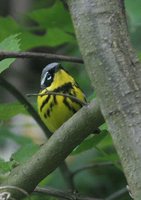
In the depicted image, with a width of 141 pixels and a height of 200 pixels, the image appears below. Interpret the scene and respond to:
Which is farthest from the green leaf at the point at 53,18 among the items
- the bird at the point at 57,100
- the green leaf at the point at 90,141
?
the green leaf at the point at 90,141

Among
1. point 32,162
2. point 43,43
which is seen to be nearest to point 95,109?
point 32,162

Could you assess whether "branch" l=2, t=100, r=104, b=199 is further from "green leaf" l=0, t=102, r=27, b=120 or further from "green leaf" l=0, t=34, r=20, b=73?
"green leaf" l=0, t=102, r=27, b=120

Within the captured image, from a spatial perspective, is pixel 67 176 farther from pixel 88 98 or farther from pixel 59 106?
pixel 88 98

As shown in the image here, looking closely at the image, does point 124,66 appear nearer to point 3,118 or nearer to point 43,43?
point 3,118

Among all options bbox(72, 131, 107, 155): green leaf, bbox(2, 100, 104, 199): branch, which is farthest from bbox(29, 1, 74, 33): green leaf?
bbox(2, 100, 104, 199): branch

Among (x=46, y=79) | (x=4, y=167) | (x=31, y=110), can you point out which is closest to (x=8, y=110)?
(x=4, y=167)

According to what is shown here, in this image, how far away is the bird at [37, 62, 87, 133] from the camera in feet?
7.98

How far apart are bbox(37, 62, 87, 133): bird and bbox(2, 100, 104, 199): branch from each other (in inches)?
31.7

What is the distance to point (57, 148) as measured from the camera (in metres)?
1.49

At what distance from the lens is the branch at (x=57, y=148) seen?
4.56 ft

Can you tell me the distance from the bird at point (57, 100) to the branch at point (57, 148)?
81 centimetres

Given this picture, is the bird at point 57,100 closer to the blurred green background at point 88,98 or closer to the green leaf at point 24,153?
the blurred green background at point 88,98

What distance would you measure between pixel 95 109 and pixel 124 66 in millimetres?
198

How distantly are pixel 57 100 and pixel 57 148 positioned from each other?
1.02m
